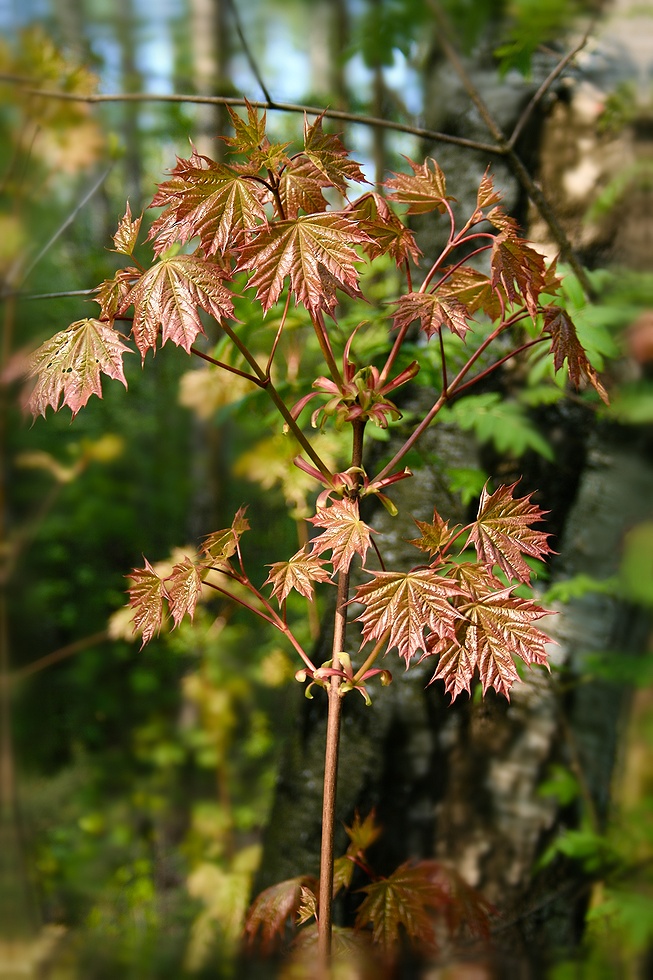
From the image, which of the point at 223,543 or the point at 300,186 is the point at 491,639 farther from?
the point at 300,186

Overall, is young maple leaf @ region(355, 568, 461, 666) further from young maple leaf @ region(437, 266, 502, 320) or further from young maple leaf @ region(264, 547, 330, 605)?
young maple leaf @ region(437, 266, 502, 320)

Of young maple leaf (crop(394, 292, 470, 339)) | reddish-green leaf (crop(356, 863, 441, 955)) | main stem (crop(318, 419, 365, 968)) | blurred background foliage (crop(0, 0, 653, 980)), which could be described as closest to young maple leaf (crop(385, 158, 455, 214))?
young maple leaf (crop(394, 292, 470, 339))

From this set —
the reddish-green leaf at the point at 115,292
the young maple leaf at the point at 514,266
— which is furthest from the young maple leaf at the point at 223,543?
the young maple leaf at the point at 514,266

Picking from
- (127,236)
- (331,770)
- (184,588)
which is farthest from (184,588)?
(127,236)

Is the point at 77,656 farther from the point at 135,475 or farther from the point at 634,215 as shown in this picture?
the point at 634,215

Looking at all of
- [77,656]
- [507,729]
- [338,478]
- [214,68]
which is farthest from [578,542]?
[214,68]

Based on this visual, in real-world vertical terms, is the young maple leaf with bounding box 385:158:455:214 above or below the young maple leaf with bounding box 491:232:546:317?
above
